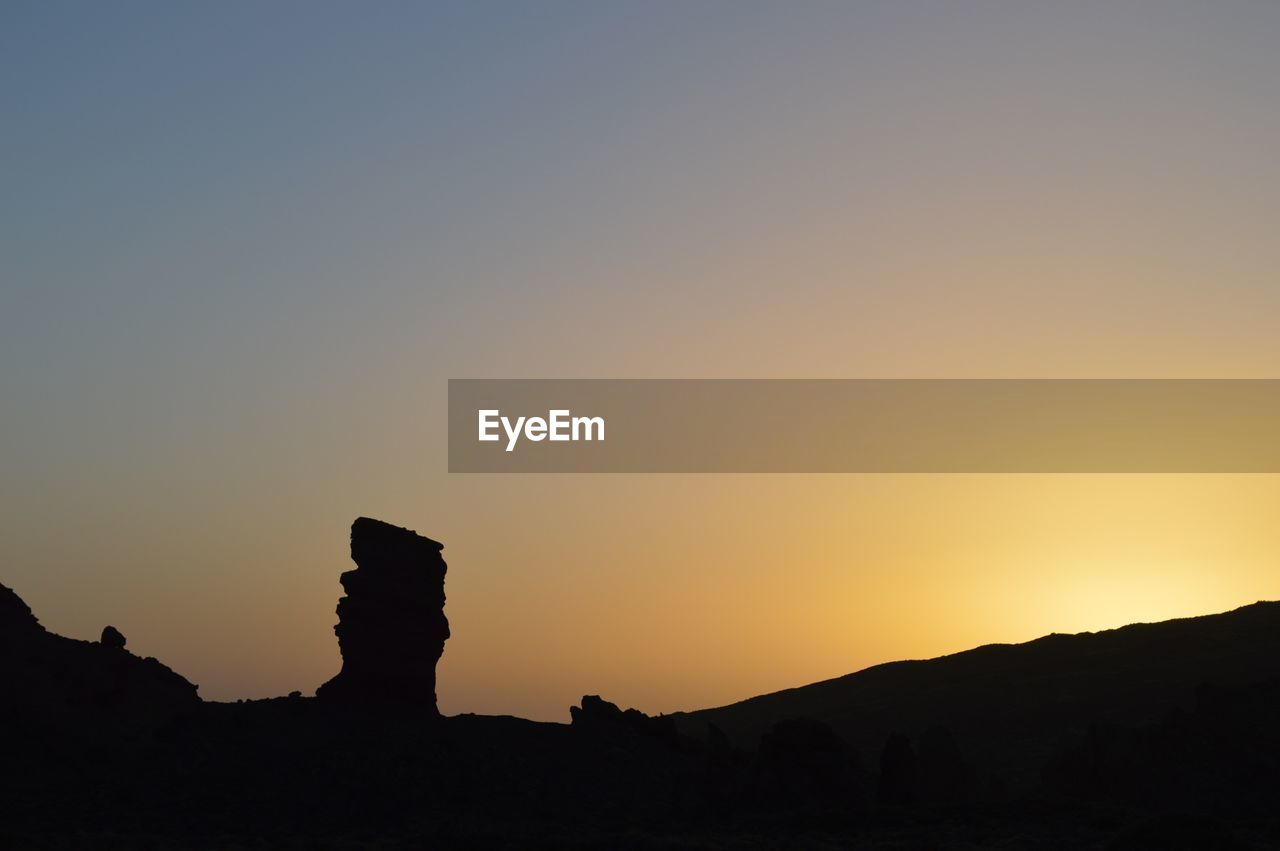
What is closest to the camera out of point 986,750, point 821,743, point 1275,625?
point 821,743

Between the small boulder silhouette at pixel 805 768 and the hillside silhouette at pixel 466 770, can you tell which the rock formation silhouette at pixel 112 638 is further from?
the small boulder silhouette at pixel 805 768

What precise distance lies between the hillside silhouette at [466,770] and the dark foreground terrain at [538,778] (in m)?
0.14

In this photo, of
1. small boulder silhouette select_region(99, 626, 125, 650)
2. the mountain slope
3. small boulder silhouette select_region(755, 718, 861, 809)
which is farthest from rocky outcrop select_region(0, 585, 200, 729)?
the mountain slope

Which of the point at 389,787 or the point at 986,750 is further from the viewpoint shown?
the point at 986,750

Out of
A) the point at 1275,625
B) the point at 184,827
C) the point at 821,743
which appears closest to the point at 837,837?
the point at 821,743

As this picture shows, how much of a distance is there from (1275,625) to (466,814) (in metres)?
79.8

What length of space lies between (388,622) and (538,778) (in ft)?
41.5

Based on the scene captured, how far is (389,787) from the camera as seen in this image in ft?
228

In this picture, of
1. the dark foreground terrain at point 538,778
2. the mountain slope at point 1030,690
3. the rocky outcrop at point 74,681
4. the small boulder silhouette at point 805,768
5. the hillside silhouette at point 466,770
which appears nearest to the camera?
the dark foreground terrain at point 538,778

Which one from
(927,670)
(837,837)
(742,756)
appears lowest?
(837,837)

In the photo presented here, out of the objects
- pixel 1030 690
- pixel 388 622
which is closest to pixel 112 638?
pixel 388 622

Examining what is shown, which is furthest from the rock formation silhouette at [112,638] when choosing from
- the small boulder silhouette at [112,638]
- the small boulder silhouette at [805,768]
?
the small boulder silhouette at [805,768]

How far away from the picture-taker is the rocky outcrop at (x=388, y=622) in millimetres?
77000

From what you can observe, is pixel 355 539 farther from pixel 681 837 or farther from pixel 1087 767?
pixel 1087 767
